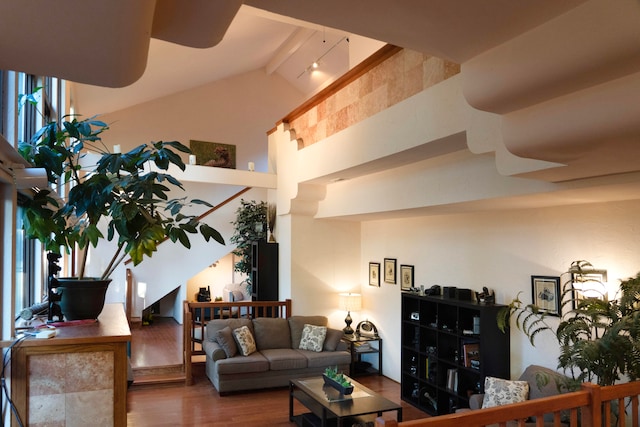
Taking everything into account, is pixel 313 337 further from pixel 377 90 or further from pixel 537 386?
pixel 377 90

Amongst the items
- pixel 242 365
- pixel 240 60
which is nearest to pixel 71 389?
pixel 242 365

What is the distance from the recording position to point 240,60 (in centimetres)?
967

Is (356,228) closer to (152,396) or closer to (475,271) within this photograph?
(475,271)

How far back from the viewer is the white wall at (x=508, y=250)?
3812 mm

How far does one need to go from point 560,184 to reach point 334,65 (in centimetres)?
699

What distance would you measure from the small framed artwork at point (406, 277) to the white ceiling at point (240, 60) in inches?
155

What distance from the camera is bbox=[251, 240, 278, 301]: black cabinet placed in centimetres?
730

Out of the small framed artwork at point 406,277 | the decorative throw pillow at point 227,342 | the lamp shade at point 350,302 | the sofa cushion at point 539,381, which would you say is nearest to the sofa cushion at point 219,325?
the decorative throw pillow at point 227,342

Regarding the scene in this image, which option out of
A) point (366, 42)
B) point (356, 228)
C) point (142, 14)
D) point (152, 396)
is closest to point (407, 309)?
point (356, 228)

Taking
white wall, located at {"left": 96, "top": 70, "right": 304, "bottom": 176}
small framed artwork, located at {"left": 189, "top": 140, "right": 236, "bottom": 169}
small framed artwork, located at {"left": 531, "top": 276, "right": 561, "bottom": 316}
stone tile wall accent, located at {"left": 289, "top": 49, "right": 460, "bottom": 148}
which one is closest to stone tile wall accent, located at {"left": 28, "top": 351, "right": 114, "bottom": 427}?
stone tile wall accent, located at {"left": 289, "top": 49, "right": 460, "bottom": 148}

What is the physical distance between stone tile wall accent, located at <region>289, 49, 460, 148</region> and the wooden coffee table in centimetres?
284

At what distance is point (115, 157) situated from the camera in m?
2.30

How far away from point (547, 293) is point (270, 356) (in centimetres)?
353

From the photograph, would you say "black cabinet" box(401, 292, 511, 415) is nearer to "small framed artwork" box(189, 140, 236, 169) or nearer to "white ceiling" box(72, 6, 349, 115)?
"white ceiling" box(72, 6, 349, 115)
